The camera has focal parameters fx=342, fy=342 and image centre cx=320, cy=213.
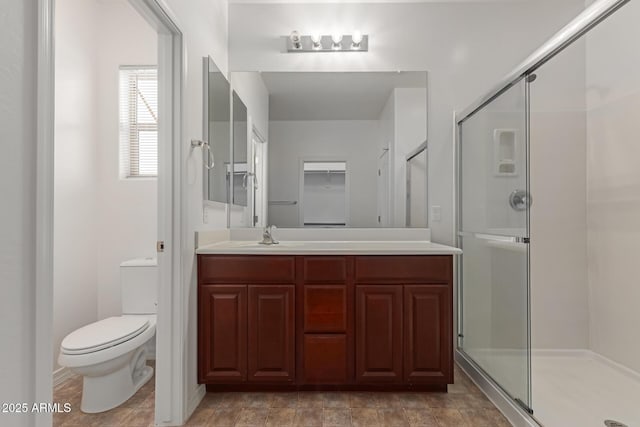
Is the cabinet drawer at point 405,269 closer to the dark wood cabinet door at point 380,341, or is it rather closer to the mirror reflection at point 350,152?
the dark wood cabinet door at point 380,341

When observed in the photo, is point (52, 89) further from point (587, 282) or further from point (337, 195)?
point (587, 282)

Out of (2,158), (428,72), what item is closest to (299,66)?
(428,72)

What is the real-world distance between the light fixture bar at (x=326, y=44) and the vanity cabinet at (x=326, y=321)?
5.23 ft

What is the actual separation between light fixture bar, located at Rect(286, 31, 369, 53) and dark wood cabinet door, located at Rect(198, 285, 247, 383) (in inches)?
70.8

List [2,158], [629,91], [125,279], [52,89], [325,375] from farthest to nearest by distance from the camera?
1. [125,279]
2. [629,91]
3. [325,375]
4. [52,89]
5. [2,158]

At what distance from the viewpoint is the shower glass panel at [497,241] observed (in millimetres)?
1755

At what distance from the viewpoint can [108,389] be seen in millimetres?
1871

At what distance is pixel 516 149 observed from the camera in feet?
5.94

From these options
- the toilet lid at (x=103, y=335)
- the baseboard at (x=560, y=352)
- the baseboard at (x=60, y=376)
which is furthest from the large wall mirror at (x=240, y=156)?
the baseboard at (x=560, y=352)

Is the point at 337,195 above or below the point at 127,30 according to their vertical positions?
below

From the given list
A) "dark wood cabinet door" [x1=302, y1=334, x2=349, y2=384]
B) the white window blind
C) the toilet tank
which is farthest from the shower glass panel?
the white window blind

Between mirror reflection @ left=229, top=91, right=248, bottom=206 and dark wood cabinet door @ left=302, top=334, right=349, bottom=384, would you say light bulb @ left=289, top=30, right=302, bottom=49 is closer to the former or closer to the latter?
mirror reflection @ left=229, top=91, right=248, bottom=206

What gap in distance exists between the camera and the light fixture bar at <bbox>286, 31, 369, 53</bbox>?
255cm

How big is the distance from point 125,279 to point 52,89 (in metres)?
1.74
